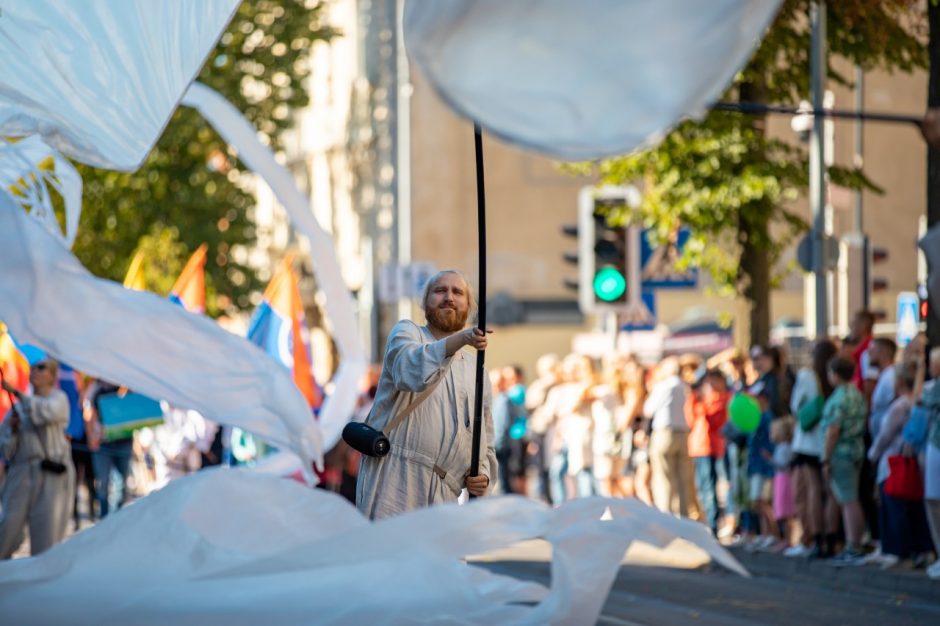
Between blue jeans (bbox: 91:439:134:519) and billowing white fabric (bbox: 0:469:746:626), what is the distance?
50.9 feet

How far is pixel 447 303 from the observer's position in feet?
27.2

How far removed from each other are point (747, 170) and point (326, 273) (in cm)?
936

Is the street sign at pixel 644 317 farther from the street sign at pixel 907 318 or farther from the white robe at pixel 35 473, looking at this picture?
the white robe at pixel 35 473

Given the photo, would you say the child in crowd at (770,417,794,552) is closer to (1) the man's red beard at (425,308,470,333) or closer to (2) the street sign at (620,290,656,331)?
(2) the street sign at (620,290,656,331)

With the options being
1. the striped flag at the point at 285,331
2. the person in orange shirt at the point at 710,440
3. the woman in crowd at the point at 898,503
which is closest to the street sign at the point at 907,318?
the person in orange shirt at the point at 710,440

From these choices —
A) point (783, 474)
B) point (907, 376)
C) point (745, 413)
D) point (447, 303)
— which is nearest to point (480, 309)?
point (447, 303)

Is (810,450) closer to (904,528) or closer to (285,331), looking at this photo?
(904,528)

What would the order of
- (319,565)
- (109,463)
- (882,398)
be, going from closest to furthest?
(319,565)
(882,398)
(109,463)

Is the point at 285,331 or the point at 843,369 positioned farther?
the point at 285,331

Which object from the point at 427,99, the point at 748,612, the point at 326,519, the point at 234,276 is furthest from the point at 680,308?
the point at 326,519

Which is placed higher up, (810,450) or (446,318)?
(446,318)

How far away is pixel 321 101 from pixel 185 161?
59.0 feet

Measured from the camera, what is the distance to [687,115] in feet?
17.3

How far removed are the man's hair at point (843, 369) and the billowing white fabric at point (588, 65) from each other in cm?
1085
